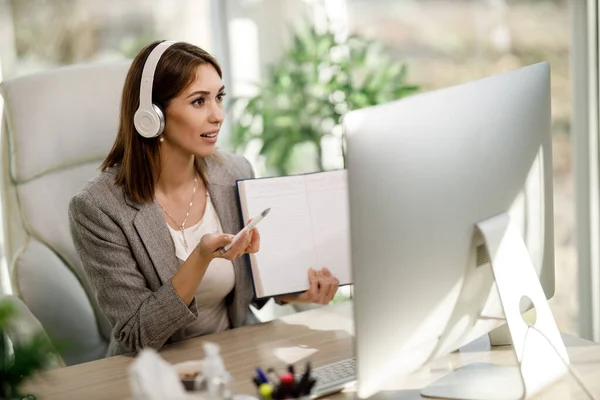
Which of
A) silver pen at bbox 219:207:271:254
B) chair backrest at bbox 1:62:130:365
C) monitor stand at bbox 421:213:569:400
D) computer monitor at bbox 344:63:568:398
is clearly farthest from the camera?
chair backrest at bbox 1:62:130:365

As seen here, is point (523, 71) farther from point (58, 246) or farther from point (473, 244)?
point (58, 246)

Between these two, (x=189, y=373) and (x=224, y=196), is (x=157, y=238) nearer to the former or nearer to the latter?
(x=224, y=196)

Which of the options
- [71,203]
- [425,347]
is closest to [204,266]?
[71,203]

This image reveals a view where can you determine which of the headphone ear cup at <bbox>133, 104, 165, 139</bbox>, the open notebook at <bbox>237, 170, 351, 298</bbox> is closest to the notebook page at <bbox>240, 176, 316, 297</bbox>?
the open notebook at <bbox>237, 170, 351, 298</bbox>

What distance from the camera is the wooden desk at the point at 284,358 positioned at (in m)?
1.29

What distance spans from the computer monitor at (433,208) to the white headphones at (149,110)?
27.9 inches

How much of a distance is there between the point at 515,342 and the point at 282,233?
0.58 metres

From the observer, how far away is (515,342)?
1193 millimetres

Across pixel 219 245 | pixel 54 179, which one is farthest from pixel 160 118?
pixel 54 179

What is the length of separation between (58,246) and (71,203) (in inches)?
13.1

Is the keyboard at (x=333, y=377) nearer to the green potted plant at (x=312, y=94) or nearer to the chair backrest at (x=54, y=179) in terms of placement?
the chair backrest at (x=54, y=179)

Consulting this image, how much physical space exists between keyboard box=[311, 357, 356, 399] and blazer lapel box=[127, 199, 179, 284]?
1.33 ft

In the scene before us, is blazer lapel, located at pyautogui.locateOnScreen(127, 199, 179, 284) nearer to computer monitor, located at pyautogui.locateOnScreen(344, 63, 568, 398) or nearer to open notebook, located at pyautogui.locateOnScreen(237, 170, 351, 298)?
open notebook, located at pyautogui.locateOnScreen(237, 170, 351, 298)

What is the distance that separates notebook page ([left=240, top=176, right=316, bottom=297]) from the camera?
1628mm
